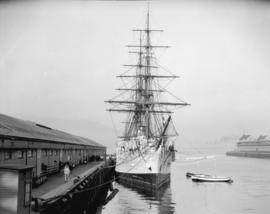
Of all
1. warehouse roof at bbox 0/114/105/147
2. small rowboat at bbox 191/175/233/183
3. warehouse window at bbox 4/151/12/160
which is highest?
warehouse roof at bbox 0/114/105/147

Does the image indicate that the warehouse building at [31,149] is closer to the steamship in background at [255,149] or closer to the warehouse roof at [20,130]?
the warehouse roof at [20,130]

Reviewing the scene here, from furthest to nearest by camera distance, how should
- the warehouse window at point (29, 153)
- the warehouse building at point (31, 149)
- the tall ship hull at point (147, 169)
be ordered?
the tall ship hull at point (147, 169) → the warehouse window at point (29, 153) → the warehouse building at point (31, 149)

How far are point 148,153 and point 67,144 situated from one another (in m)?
8.07

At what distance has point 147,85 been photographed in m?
49.1

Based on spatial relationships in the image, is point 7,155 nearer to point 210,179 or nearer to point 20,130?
point 20,130

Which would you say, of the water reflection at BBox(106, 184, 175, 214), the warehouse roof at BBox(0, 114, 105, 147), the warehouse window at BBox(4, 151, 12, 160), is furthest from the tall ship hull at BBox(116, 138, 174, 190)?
A: the warehouse window at BBox(4, 151, 12, 160)

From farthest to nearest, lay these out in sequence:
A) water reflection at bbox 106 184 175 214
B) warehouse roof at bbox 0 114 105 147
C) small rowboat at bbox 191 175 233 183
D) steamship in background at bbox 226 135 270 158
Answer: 1. steamship in background at bbox 226 135 270 158
2. small rowboat at bbox 191 175 233 183
3. water reflection at bbox 106 184 175 214
4. warehouse roof at bbox 0 114 105 147

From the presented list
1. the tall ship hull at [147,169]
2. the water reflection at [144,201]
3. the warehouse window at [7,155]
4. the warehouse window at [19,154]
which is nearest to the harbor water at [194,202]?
the water reflection at [144,201]

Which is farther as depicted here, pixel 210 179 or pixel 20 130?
pixel 210 179

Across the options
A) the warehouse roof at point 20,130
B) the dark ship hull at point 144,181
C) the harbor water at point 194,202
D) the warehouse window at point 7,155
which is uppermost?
the warehouse roof at point 20,130

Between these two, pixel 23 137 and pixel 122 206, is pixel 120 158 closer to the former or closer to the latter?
pixel 122 206

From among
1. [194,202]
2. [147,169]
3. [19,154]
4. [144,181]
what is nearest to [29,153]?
[19,154]

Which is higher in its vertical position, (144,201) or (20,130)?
(20,130)

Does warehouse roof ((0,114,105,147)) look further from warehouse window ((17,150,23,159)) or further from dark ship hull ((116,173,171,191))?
dark ship hull ((116,173,171,191))
